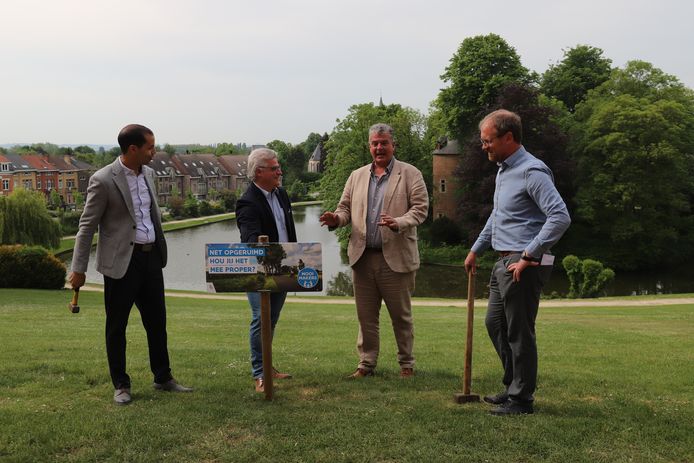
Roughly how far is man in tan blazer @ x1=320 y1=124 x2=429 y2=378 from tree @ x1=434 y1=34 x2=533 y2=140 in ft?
122

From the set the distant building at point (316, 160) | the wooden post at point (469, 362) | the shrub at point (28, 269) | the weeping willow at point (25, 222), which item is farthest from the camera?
the distant building at point (316, 160)

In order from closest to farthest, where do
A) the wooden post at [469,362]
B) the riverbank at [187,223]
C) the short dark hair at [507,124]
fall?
the short dark hair at [507,124] < the wooden post at [469,362] < the riverbank at [187,223]

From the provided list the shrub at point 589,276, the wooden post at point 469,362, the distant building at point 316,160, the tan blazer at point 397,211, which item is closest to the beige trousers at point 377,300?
the tan blazer at point 397,211

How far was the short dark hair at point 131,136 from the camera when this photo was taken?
17.3 feet

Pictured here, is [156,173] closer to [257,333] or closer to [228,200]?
[228,200]

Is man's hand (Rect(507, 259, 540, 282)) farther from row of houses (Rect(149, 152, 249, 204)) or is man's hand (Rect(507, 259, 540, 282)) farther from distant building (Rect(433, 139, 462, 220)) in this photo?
row of houses (Rect(149, 152, 249, 204))

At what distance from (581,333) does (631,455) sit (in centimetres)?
728

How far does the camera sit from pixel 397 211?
19.8 ft

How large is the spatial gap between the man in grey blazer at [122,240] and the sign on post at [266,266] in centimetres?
67

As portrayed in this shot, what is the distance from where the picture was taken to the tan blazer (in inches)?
236

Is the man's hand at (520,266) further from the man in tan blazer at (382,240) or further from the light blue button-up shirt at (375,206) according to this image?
the light blue button-up shirt at (375,206)

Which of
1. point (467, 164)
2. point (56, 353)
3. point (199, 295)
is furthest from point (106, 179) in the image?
point (467, 164)

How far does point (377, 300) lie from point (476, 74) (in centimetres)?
3934

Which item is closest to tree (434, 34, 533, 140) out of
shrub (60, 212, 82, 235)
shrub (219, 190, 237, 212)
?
shrub (60, 212, 82, 235)
